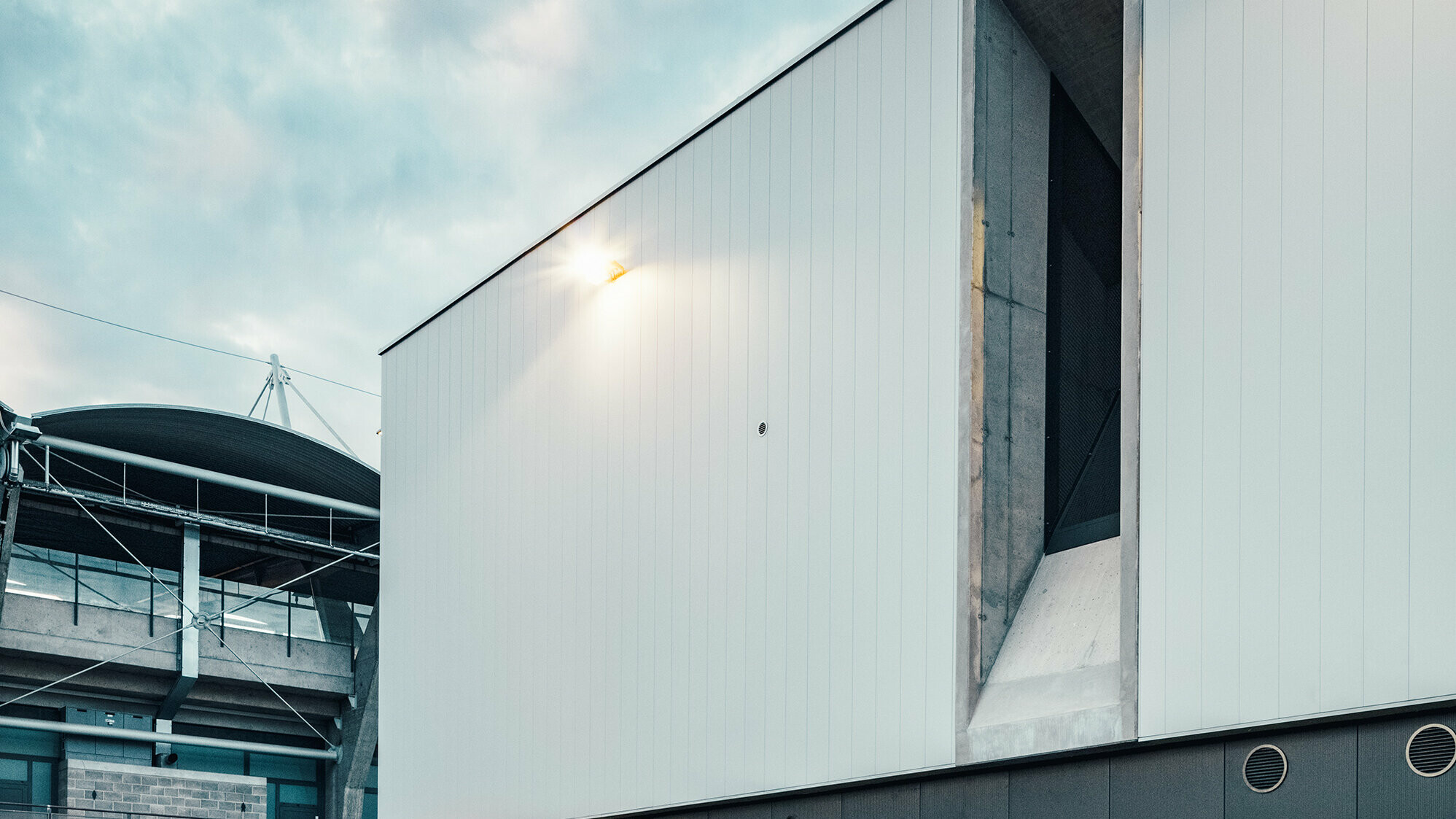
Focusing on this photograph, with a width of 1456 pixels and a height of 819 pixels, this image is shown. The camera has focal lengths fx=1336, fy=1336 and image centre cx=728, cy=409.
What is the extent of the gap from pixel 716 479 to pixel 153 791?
16321 millimetres

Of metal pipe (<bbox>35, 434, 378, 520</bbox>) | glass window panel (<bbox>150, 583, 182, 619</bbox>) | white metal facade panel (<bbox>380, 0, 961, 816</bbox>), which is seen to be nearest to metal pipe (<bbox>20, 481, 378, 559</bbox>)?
metal pipe (<bbox>35, 434, 378, 520</bbox>)

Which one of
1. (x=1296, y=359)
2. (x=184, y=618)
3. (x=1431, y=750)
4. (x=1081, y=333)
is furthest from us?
(x=184, y=618)

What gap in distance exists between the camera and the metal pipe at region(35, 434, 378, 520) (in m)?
23.5

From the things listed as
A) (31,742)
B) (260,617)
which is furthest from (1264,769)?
(260,617)

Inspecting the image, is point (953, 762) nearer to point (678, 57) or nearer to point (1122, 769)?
point (1122, 769)

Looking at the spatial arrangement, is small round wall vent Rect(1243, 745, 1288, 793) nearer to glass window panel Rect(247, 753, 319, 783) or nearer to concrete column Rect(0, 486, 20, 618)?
concrete column Rect(0, 486, 20, 618)

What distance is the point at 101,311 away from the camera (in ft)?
149

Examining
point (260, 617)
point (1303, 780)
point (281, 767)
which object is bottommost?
point (281, 767)

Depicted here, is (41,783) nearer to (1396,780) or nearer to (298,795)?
(298,795)

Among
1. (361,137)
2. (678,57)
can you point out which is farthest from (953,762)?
(678,57)

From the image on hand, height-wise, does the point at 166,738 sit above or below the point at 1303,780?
below

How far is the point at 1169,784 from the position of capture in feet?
28.6

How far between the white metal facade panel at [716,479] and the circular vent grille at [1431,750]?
3.56 metres

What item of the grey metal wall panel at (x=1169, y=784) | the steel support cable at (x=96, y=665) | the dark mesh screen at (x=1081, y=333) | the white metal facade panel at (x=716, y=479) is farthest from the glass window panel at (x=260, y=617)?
the grey metal wall panel at (x=1169, y=784)
